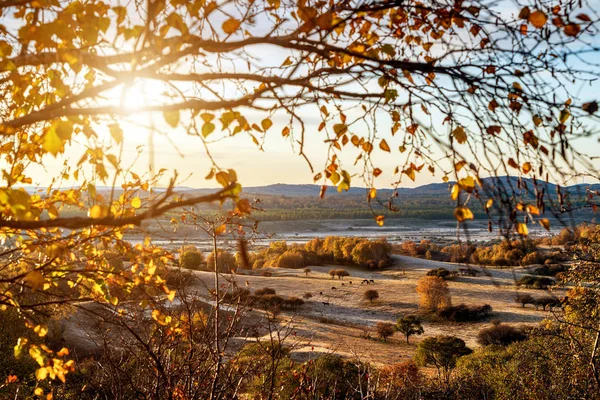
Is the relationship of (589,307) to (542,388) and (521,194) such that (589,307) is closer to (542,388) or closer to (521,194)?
(542,388)

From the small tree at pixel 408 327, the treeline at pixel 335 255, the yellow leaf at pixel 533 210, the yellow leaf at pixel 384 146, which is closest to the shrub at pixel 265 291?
the small tree at pixel 408 327

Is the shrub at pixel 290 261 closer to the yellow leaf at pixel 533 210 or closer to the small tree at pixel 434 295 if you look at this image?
the small tree at pixel 434 295

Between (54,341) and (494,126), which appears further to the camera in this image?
(54,341)

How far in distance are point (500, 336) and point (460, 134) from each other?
28.4 metres

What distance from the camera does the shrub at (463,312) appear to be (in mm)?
34128

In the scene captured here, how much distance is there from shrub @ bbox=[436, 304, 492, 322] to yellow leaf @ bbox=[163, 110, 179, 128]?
1419 inches

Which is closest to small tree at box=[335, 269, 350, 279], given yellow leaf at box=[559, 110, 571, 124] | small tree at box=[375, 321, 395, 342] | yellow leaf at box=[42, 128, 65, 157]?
small tree at box=[375, 321, 395, 342]

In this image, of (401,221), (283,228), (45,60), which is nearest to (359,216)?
(401,221)

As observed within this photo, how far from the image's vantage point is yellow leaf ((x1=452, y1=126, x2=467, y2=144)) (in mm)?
2213

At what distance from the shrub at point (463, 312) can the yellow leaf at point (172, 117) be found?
36.0 meters

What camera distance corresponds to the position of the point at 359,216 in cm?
14588

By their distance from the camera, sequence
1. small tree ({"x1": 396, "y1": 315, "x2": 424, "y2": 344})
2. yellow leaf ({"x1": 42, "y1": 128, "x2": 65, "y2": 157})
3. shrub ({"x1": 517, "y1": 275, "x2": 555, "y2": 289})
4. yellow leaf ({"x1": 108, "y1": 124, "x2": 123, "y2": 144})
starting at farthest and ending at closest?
shrub ({"x1": 517, "y1": 275, "x2": 555, "y2": 289})
small tree ({"x1": 396, "y1": 315, "x2": 424, "y2": 344})
yellow leaf ({"x1": 108, "y1": 124, "x2": 123, "y2": 144})
yellow leaf ({"x1": 42, "y1": 128, "x2": 65, "y2": 157})

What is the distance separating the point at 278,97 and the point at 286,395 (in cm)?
1212

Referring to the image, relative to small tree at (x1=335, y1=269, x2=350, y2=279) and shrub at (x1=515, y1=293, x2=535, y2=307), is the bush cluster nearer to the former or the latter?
small tree at (x1=335, y1=269, x2=350, y2=279)
